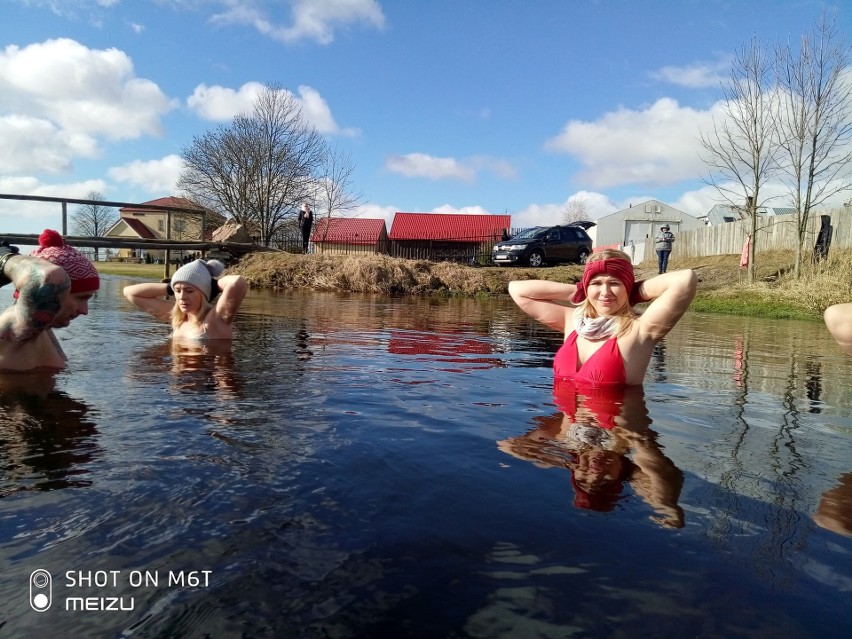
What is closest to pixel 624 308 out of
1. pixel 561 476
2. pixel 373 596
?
pixel 561 476

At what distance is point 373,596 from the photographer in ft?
4.82

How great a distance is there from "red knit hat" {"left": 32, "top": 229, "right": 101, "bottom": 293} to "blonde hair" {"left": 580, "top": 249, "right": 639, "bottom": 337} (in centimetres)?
365

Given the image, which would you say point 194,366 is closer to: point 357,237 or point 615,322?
point 615,322

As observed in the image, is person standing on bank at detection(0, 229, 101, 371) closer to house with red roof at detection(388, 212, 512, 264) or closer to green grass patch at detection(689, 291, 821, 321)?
green grass patch at detection(689, 291, 821, 321)

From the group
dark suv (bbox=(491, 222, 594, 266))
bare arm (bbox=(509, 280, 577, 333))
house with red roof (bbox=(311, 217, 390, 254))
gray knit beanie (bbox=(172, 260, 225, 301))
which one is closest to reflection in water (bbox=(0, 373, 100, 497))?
gray knit beanie (bbox=(172, 260, 225, 301))

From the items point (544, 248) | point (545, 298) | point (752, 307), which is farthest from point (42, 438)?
point (544, 248)

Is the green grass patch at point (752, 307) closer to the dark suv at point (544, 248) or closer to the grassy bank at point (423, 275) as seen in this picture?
the grassy bank at point (423, 275)

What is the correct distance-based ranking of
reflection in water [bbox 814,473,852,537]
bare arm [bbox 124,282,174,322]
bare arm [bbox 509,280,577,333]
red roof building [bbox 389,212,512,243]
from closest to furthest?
1. reflection in water [bbox 814,473,852,537]
2. bare arm [bbox 509,280,577,333]
3. bare arm [bbox 124,282,174,322]
4. red roof building [bbox 389,212,512,243]

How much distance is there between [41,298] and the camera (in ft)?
12.5

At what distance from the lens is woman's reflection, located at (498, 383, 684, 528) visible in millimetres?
2153

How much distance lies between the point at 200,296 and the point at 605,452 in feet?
15.6

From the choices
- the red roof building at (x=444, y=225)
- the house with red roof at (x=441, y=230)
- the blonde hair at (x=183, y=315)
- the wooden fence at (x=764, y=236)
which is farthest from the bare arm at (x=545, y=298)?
the red roof building at (x=444, y=225)

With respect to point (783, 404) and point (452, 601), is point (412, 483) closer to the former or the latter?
point (452, 601)

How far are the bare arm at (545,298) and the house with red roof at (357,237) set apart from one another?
36993 millimetres
